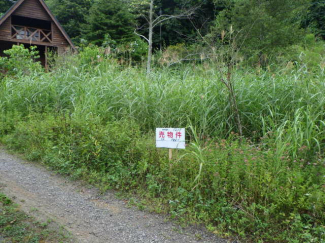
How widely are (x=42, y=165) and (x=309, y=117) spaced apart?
4160 mm

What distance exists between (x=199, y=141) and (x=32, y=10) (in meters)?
19.2

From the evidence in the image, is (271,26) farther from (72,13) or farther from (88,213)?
(72,13)

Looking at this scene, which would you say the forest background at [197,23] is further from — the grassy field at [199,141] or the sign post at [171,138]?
the sign post at [171,138]

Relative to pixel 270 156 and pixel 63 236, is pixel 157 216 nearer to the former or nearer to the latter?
pixel 63 236

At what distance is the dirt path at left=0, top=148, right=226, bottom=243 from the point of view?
2.89 metres

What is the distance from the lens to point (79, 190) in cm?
397

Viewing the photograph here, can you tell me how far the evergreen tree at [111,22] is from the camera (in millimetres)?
21828

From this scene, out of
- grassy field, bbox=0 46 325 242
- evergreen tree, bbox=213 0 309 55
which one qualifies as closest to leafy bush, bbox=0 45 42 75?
grassy field, bbox=0 46 325 242

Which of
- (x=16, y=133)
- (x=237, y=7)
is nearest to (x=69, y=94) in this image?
(x=16, y=133)

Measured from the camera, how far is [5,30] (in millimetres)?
18578

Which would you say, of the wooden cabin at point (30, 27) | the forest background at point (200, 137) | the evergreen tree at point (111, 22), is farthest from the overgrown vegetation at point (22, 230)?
the evergreen tree at point (111, 22)

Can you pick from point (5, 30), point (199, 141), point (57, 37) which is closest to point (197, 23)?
point (57, 37)

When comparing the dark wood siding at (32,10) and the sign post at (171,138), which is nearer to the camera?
the sign post at (171,138)

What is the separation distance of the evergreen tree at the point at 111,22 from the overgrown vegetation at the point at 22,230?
19.8 metres
